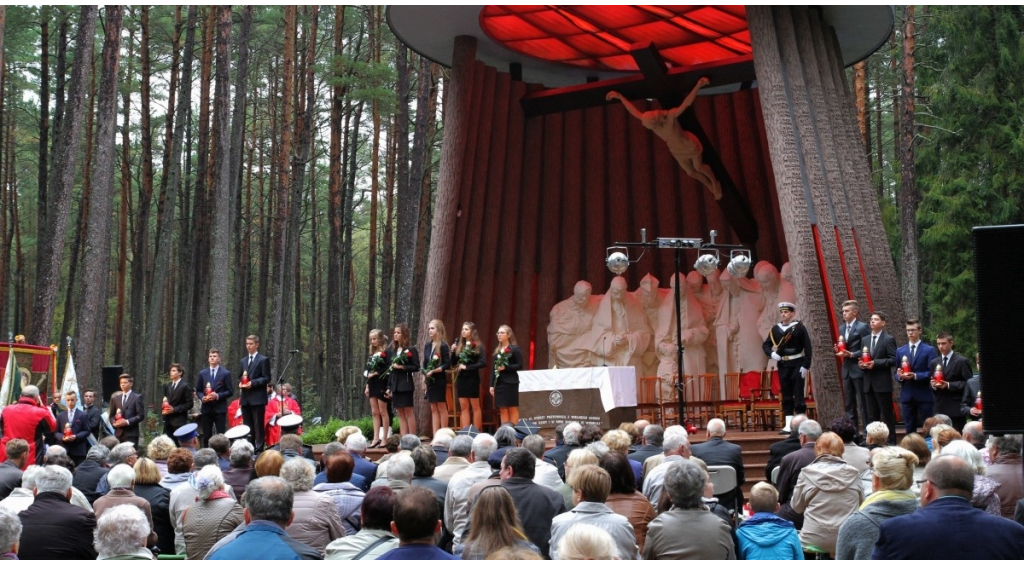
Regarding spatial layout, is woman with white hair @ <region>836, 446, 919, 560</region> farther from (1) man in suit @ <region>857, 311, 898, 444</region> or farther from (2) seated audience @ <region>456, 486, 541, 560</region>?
(1) man in suit @ <region>857, 311, 898, 444</region>

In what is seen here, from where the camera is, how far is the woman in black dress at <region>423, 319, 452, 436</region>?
12195 mm

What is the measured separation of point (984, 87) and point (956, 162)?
5.09 ft

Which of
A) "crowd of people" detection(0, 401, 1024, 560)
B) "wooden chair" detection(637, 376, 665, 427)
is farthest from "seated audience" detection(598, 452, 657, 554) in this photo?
"wooden chair" detection(637, 376, 665, 427)

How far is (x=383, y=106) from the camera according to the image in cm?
2453

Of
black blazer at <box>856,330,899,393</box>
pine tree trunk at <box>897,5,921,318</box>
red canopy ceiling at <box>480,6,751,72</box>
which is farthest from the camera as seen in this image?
pine tree trunk at <box>897,5,921,318</box>

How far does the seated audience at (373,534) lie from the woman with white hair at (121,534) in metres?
0.78

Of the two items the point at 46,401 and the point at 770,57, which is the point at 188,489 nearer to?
the point at 46,401

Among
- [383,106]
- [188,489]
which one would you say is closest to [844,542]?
[188,489]

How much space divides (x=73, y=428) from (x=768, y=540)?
9.16 metres

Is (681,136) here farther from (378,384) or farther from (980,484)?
(980,484)


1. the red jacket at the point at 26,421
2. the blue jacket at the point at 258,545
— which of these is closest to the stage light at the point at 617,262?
the red jacket at the point at 26,421

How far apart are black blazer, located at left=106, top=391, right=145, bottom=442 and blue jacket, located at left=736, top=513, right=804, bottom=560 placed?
9360mm

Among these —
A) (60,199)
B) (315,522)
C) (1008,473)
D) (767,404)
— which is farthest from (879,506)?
(60,199)

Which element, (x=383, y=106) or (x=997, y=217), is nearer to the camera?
(x=997, y=217)
